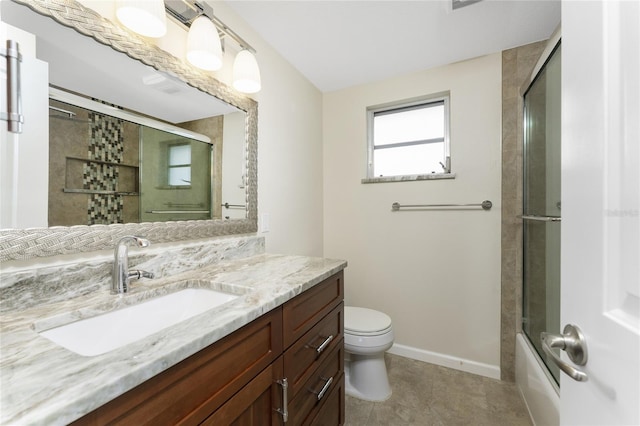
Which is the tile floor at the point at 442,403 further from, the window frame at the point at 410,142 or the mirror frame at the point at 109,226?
the window frame at the point at 410,142

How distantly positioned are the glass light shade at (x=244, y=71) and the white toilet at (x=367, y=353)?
1.50 m

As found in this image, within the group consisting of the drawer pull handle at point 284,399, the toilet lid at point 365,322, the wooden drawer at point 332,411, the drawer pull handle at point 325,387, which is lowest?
the wooden drawer at point 332,411

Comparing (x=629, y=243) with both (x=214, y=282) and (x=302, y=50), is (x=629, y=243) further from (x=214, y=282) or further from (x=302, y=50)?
(x=302, y=50)

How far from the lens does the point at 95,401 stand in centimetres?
39

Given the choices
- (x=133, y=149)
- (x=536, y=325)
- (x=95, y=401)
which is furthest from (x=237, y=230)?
(x=536, y=325)

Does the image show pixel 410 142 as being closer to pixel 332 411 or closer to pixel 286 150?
pixel 286 150

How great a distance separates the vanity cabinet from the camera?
50 centimetres

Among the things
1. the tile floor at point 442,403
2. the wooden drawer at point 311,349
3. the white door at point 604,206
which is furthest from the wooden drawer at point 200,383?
the tile floor at point 442,403

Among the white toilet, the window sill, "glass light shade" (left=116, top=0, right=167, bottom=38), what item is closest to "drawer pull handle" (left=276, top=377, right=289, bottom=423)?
the white toilet

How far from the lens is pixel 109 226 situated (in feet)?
2.95

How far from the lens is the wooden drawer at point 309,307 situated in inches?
35.1

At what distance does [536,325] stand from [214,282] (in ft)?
5.78

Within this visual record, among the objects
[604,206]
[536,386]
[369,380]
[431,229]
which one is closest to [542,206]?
[431,229]

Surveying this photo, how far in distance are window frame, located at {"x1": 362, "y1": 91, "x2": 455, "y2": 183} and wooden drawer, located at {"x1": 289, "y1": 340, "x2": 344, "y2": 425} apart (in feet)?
4.24
